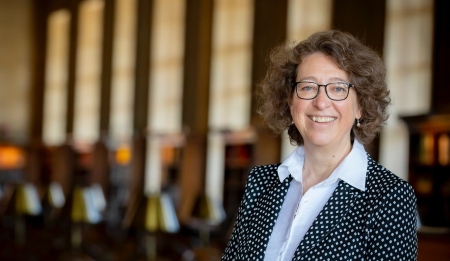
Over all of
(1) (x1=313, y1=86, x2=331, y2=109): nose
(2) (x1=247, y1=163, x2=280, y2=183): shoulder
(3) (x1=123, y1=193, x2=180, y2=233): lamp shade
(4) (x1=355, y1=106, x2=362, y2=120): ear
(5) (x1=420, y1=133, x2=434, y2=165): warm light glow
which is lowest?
(3) (x1=123, y1=193, x2=180, y2=233): lamp shade

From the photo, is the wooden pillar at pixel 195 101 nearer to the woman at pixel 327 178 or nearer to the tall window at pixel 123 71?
the tall window at pixel 123 71

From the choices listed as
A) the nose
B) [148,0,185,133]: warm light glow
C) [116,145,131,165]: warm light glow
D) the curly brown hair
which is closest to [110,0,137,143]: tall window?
[116,145,131,165]: warm light glow

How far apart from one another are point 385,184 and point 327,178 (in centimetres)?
19

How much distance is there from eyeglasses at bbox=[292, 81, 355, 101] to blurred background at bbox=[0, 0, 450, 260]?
2117mm

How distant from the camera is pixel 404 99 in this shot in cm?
807

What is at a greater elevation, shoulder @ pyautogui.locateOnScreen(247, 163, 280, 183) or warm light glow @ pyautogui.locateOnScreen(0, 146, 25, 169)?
shoulder @ pyautogui.locateOnScreen(247, 163, 280, 183)

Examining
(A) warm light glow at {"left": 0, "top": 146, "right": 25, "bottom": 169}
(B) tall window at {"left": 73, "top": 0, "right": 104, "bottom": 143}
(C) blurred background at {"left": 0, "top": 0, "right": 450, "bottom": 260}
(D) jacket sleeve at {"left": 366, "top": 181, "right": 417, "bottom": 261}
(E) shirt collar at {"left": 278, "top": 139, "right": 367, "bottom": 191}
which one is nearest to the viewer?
(D) jacket sleeve at {"left": 366, "top": 181, "right": 417, "bottom": 261}

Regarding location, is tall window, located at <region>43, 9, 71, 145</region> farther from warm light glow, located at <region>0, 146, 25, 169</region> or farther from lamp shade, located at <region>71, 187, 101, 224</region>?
lamp shade, located at <region>71, 187, 101, 224</region>

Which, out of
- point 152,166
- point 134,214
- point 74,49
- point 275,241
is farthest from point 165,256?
point 74,49

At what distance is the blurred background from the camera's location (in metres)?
7.64

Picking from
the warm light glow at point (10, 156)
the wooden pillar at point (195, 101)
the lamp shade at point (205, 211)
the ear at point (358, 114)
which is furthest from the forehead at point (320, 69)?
the warm light glow at point (10, 156)

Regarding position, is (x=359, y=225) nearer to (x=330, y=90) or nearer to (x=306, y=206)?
(x=306, y=206)

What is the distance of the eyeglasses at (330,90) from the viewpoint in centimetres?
172

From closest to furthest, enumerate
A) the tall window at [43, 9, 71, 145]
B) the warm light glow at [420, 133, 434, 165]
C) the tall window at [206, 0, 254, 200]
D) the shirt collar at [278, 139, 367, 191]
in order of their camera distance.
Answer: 1. the shirt collar at [278, 139, 367, 191]
2. the warm light glow at [420, 133, 434, 165]
3. the tall window at [206, 0, 254, 200]
4. the tall window at [43, 9, 71, 145]
